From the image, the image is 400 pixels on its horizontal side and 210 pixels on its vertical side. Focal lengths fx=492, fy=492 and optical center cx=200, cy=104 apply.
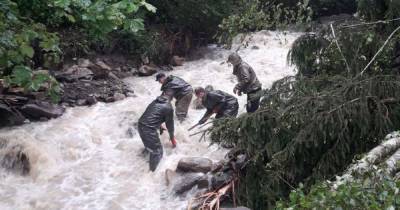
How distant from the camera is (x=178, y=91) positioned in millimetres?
9664

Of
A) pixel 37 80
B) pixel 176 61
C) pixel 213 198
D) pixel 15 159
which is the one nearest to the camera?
pixel 37 80

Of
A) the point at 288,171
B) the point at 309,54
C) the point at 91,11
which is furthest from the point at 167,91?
the point at 91,11

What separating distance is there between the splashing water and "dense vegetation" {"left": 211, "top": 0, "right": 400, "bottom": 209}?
6.48 ft

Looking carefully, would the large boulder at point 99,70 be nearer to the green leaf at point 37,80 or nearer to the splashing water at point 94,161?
the splashing water at point 94,161

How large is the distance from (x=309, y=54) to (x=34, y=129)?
5.48 m

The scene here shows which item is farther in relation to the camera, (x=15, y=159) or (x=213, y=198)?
(x=15, y=159)

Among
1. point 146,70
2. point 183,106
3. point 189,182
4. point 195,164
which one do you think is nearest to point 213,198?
point 189,182

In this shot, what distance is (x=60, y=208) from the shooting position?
731 centimetres

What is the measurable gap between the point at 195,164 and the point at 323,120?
3128 mm

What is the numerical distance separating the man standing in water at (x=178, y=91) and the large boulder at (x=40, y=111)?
226 cm

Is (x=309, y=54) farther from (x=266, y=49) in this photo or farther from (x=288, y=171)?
(x=266, y=49)

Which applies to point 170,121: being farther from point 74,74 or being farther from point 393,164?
point 393,164

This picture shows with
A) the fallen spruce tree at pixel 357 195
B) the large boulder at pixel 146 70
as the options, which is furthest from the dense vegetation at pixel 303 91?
the large boulder at pixel 146 70

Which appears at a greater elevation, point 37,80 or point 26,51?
point 26,51
